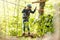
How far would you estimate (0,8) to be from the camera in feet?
5.14

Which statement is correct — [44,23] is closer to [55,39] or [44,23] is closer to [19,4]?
[55,39]

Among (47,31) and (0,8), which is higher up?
(0,8)

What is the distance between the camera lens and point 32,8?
5.09ft

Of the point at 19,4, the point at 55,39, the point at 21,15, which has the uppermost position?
the point at 19,4

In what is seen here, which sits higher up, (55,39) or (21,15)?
(21,15)

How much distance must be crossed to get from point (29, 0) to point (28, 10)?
0.30 feet

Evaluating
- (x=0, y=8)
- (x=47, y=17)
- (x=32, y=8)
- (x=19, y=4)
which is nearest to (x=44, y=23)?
(x=47, y=17)

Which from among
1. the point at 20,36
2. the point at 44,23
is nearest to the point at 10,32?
the point at 20,36

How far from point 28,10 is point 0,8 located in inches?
10.3

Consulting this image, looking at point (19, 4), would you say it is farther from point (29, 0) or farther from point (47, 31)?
point (47, 31)

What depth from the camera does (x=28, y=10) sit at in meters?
1.55

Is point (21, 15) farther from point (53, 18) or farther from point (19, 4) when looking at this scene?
point (53, 18)

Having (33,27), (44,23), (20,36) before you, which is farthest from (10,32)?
(44,23)

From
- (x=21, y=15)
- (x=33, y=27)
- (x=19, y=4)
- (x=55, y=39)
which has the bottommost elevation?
(x=55, y=39)
